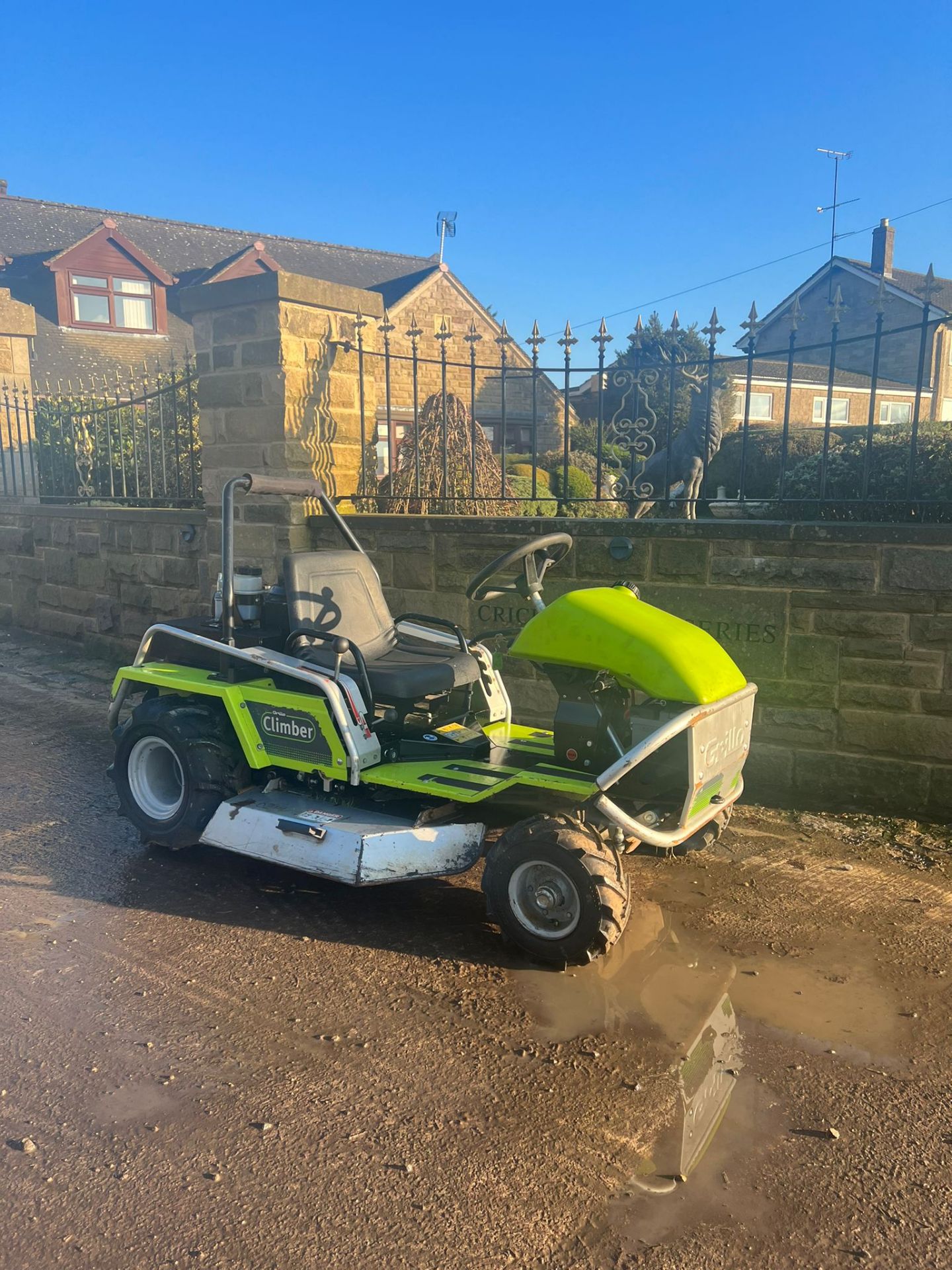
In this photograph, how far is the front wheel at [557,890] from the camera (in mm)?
3209

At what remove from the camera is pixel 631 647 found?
11.0 ft

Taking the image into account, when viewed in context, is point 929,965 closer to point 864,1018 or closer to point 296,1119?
point 864,1018

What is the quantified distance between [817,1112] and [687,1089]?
0.35 m

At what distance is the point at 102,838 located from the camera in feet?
15.1

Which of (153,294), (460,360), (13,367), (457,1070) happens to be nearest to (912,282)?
(460,360)

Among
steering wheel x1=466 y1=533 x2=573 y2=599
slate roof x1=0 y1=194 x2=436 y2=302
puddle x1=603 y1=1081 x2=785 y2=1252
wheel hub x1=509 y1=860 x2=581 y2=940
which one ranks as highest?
slate roof x1=0 y1=194 x2=436 y2=302

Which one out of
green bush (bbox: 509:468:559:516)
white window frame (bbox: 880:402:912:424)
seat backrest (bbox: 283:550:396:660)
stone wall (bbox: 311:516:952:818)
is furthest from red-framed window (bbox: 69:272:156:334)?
stone wall (bbox: 311:516:952:818)

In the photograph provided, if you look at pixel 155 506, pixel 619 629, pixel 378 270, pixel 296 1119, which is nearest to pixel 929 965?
pixel 619 629

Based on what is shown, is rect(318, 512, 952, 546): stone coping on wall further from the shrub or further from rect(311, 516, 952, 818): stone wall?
the shrub

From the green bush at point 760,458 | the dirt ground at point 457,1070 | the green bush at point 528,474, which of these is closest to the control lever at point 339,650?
the dirt ground at point 457,1070

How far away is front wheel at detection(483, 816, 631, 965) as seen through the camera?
321cm

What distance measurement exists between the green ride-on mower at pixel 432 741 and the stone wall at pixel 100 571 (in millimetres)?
3039

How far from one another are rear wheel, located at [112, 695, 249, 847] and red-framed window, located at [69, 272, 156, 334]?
26519mm

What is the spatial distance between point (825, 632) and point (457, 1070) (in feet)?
9.97
